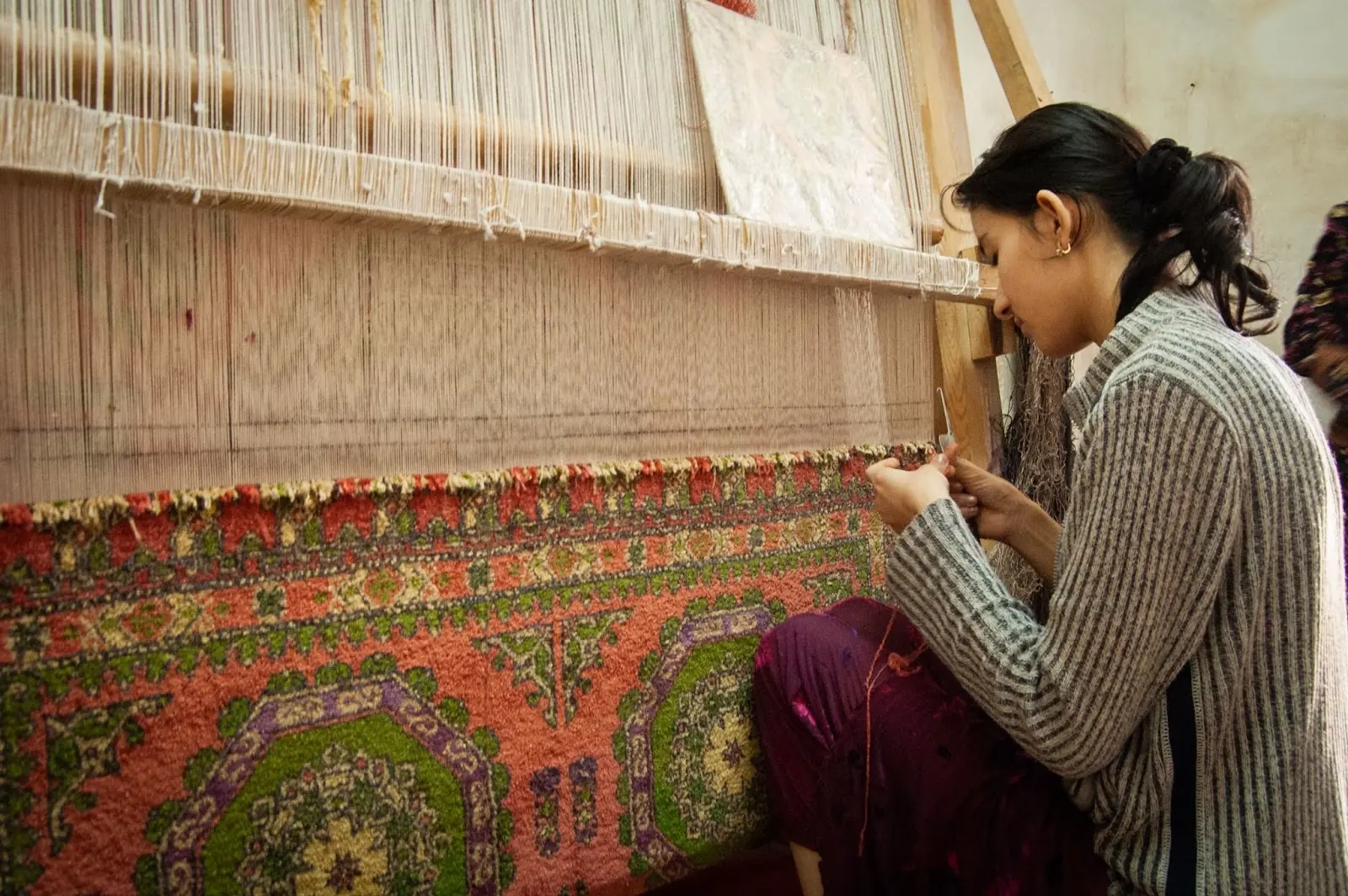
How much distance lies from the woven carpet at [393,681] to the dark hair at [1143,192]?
1.92 feet

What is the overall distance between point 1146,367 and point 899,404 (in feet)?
2.55

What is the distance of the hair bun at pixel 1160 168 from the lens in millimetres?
1033

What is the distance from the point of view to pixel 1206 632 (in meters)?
0.89

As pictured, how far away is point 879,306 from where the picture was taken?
161 centimetres

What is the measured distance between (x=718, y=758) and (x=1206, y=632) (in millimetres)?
716

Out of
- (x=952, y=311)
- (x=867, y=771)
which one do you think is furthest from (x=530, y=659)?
(x=952, y=311)

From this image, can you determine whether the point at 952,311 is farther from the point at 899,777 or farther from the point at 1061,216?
the point at 899,777

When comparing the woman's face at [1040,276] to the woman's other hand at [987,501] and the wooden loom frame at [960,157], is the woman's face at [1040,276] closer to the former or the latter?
the woman's other hand at [987,501]

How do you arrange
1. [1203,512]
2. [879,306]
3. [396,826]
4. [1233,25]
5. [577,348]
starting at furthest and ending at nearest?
[1233,25]
[879,306]
[577,348]
[396,826]
[1203,512]

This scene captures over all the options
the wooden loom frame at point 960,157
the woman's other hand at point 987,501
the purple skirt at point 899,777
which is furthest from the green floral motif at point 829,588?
the wooden loom frame at point 960,157

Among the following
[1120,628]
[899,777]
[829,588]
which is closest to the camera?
[1120,628]

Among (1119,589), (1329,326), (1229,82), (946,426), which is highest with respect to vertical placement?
(1229,82)

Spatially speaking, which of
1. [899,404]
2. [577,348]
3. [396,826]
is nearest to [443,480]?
[577,348]

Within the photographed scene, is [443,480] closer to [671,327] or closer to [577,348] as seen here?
[577,348]
